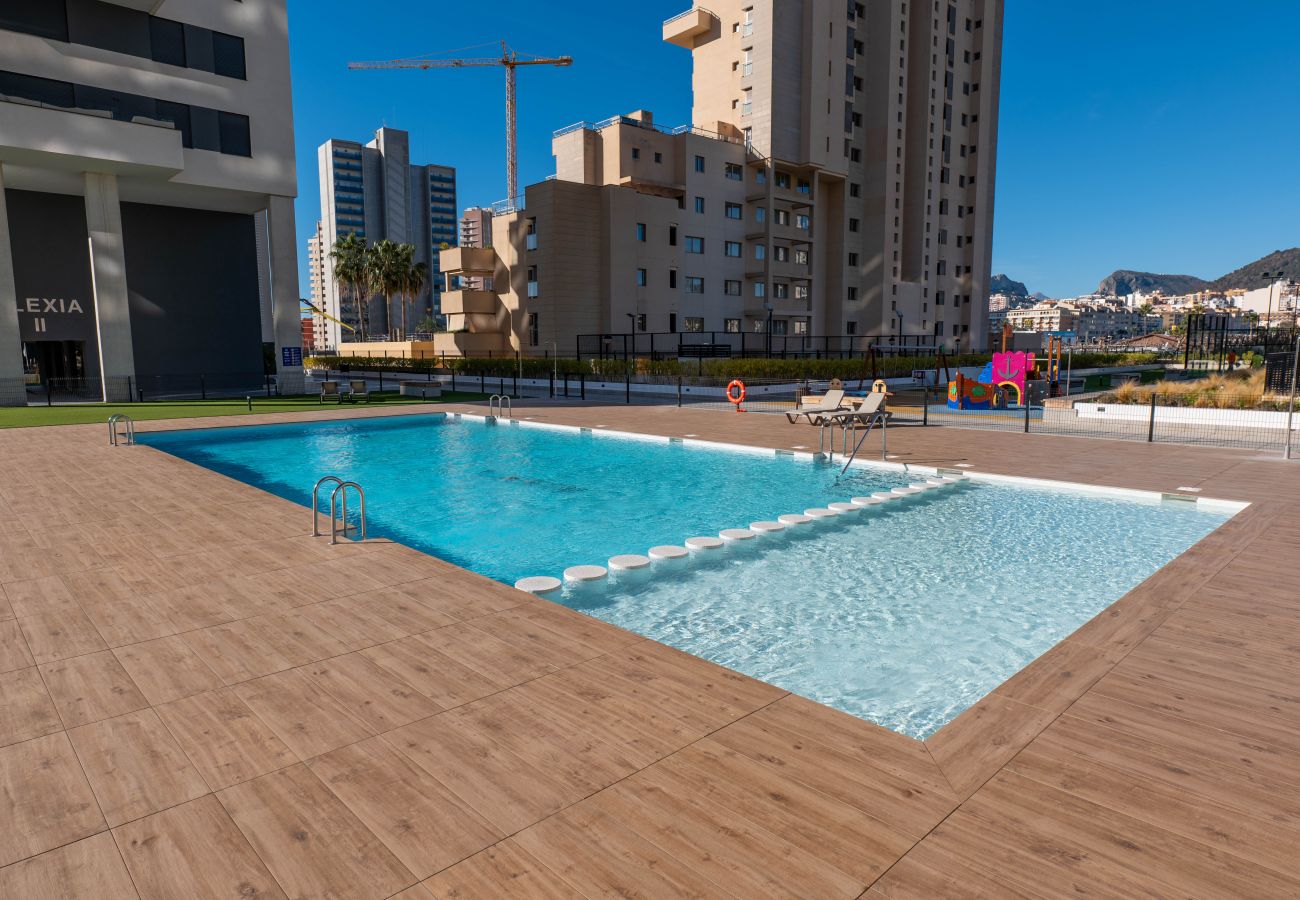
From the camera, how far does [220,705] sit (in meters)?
4.02

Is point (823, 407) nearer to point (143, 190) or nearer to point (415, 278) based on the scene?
point (143, 190)

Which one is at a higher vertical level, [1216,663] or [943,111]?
[943,111]

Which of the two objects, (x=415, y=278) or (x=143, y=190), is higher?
(x=415, y=278)

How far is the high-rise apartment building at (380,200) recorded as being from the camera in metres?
168

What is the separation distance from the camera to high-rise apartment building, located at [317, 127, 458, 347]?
16825 centimetres

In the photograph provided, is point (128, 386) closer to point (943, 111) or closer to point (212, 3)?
point (212, 3)

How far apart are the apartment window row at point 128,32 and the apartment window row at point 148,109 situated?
1.91 m

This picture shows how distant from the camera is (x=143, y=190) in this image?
92.8 ft

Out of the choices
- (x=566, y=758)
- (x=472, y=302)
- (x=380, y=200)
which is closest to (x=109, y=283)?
(x=472, y=302)

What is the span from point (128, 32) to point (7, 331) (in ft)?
39.6

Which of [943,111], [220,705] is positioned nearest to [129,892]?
[220,705]

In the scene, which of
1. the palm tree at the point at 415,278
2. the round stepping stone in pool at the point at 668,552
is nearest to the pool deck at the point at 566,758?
the round stepping stone in pool at the point at 668,552

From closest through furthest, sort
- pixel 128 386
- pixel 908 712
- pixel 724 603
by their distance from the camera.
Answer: pixel 908 712 < pixel 724 603 < pixel 128 386

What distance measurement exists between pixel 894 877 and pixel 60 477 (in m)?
13.4
